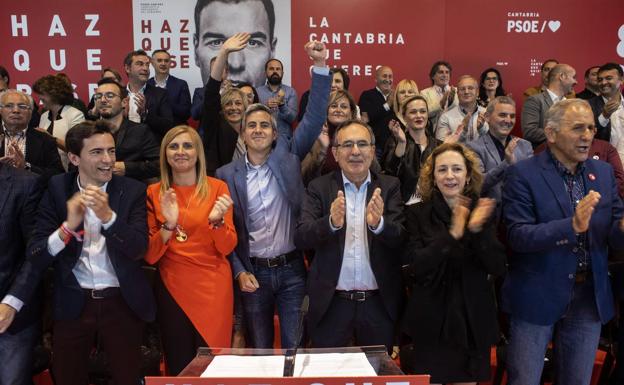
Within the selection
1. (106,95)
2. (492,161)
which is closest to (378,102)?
(492,161)

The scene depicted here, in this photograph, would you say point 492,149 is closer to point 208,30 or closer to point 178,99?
point 178,99

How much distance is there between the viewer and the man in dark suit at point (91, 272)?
270cm

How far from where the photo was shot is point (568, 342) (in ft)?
9.60

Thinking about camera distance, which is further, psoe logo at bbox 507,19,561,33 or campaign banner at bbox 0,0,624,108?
psoe logo at bbox 507,19,561,33

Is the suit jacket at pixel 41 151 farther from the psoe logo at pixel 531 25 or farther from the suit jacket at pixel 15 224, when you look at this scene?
the psoe logo at pixel 531 25

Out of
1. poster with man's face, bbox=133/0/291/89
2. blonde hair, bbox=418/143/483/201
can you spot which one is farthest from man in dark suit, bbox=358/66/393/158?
blonde hair, bbox=418/143/483/201

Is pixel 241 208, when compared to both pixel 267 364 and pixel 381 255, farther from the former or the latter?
pixel 267 364

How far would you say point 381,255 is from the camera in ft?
9.37

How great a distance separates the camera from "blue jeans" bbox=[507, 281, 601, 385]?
9.40 ft

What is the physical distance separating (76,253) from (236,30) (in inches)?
200

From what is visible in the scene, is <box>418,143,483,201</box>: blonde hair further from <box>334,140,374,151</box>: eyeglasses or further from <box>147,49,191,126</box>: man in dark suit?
<box>147,49,191,126</box>: man in dark suit

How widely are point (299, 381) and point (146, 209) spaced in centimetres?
157

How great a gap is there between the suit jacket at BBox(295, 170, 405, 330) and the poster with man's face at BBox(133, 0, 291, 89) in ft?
15.5

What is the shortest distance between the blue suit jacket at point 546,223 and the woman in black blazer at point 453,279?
18 centimetres
